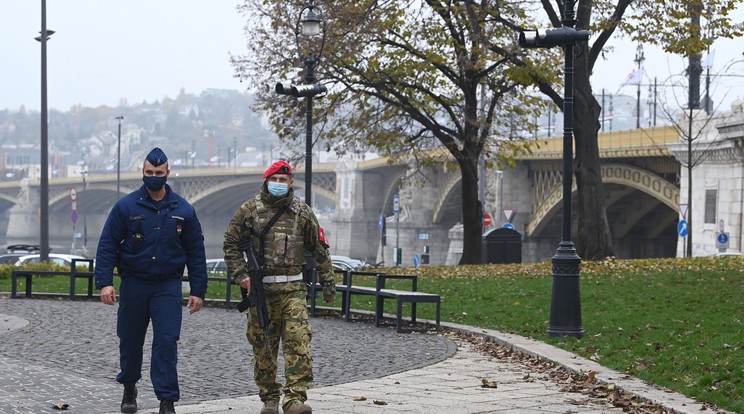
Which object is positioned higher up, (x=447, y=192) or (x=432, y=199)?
(x=447, y=192)

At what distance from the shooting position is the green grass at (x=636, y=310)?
9852 mm

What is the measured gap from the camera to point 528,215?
5816 cm

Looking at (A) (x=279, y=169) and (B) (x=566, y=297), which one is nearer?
(A) (x=279, y=169)

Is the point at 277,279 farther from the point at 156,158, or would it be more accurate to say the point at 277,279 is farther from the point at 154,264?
the point at 156,158

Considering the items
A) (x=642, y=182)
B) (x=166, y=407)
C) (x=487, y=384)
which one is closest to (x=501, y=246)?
(x=642, y=182)

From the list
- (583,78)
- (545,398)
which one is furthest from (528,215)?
(545,398)

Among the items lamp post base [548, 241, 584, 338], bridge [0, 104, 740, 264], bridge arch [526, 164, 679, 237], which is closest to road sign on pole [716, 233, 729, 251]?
bridge [0, 104, 740, 264]

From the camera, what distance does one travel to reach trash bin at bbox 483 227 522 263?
30484 mm

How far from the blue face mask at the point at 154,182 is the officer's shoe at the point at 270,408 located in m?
1.54

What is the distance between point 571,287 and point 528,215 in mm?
45313

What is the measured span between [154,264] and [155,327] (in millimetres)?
398

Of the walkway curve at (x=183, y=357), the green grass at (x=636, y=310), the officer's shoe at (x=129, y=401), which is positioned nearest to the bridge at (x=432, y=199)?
the green grass at (x=636, y=310)

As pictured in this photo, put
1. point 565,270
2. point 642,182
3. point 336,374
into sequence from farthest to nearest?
point 642,182, point 565,270, point 336,374

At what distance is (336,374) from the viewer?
1055 centimetres
